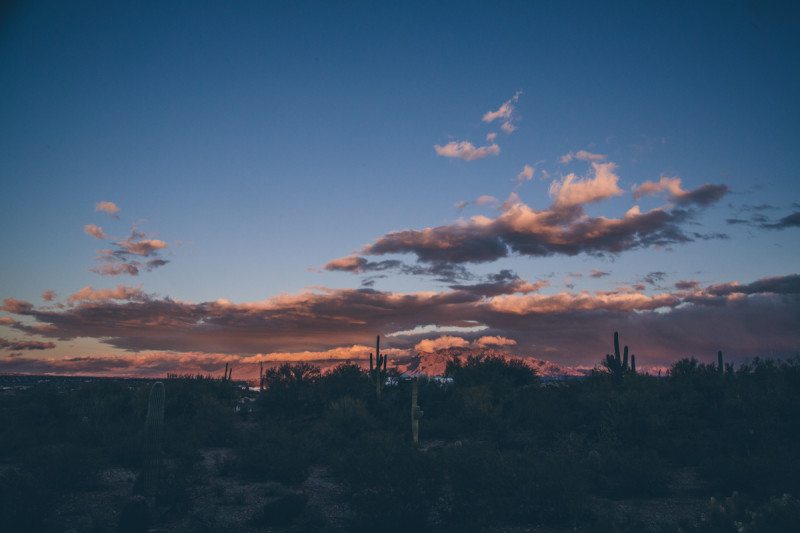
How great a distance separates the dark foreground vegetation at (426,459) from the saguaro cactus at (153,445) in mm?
36

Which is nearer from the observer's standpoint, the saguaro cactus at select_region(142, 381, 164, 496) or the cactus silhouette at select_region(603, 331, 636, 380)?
the saguaro cactus at select_region(142, 381, 164, 496)

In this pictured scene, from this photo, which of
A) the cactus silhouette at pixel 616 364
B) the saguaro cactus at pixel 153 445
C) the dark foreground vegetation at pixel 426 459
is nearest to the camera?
the dark foreground vegetation at pixel 426 459

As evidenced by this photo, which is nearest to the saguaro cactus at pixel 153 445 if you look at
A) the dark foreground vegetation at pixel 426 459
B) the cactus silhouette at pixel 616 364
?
the dark foreground vegetation at pixel 426 459

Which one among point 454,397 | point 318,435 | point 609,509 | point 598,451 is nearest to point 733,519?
point 609,509

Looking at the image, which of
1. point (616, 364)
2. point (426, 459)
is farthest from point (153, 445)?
point (616, 364)

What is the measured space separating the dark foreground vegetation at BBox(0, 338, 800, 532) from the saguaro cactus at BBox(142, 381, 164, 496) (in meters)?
0.04

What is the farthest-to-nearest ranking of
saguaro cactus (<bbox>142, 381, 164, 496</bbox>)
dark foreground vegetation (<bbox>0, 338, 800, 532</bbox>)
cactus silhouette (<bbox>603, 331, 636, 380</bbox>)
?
cactus silhouette (<bbox>603, 331, 636, 380</bbox>)
saguaro cactus (<bbox>142, 381, 164, 496</bbox>)
dark foreground vegetation (<bbox>0, 338, 800, 532</bbox>)

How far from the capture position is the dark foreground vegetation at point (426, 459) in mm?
10375

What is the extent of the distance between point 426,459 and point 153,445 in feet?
23.5

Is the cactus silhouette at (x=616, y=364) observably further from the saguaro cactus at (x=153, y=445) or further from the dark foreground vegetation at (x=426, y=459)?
the saguaro cactus at (x=153, y=445)

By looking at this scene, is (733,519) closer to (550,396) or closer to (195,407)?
(550,396)

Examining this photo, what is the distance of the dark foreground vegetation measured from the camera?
34.0 ft

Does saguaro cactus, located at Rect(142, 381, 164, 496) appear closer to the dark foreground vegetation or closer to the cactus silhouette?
the dark foreground vegetation

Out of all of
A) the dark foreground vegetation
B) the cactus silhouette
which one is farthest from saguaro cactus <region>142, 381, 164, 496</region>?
the cactus silhouette
